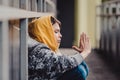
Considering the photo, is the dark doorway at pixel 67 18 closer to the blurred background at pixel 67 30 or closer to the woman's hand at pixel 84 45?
the blurred background at pixel 67 30

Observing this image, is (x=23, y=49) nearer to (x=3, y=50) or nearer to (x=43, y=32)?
(x=43, y=32)

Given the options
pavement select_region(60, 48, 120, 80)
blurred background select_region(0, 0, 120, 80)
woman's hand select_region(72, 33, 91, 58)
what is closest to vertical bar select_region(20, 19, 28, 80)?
blurred background select_region(0, 0, 120, 80)

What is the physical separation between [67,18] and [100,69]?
7.72 metres

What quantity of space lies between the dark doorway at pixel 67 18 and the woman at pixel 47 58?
43.4 feet

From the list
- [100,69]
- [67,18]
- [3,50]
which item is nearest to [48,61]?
[3,50]

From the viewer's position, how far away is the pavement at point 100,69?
7369mm

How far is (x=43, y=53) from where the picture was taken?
103 inches

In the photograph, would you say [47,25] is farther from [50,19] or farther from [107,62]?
[107,62]

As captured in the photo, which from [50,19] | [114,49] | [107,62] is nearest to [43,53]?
[50,19]

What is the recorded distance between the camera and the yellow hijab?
8.98 ft

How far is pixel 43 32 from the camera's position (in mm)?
2760

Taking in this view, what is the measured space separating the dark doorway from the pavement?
4783 mm

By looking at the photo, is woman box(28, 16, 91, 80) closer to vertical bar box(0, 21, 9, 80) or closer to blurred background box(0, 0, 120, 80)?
blurred background box(0, 0, 120, 80)

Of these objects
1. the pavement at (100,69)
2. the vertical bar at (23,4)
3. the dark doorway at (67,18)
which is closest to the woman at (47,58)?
the vertical bar at (23,4)
